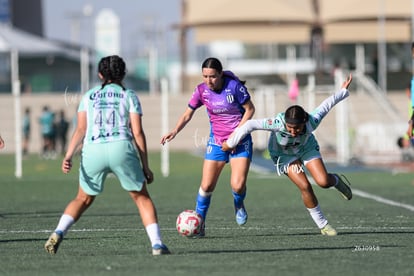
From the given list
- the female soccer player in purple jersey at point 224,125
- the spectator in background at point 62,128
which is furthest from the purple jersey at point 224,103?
the spectator in background at point 62,128

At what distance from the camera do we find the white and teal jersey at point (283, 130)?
1340cm

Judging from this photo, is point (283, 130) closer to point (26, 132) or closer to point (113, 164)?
point (113, 164)

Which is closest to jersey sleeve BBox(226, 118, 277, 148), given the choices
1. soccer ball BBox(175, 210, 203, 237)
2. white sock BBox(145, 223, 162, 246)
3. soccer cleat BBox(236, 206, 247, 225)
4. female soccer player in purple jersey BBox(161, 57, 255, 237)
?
female soccer player in purple jersey BBox(161, 57, 255, 237)

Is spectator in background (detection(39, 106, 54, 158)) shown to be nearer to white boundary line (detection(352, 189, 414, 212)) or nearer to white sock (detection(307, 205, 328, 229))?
white boundary line (detection(352, 189, 414, 212))

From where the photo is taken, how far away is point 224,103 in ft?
47.3

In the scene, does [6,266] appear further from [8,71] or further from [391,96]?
[8,71]

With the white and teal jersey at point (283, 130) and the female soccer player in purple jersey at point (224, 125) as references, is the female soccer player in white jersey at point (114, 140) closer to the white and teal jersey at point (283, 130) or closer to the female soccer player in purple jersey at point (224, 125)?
the white and teal jersey at point (283, 130)

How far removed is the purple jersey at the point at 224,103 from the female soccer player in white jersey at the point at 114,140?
304 centimetres

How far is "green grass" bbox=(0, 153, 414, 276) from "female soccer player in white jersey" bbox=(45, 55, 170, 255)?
610mm

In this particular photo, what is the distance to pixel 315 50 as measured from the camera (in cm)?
6762

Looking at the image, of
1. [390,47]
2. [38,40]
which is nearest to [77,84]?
[38,40]

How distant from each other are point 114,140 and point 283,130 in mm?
2742

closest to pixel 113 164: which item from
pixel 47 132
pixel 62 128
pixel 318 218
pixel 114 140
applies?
pixel 114 140

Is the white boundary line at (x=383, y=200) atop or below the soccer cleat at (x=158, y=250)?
below
